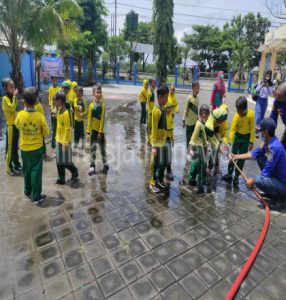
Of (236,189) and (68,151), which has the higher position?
(68,151)

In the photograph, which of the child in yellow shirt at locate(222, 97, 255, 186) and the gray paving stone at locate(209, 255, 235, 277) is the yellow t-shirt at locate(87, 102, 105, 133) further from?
the gray paving stone at locate(209, 255, 235, 277)

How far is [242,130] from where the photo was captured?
489 centimetres

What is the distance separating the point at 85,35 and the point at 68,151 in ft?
76.8

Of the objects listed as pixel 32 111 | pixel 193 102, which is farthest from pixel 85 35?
pixel 32 111

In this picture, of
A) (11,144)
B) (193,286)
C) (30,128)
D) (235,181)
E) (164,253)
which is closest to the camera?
(193,286)

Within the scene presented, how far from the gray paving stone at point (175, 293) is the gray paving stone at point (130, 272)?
33cm

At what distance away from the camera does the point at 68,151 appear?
4.67 metres

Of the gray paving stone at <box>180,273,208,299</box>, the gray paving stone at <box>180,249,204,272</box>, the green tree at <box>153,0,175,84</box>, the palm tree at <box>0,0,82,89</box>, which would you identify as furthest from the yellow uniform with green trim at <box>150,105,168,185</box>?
the green tree at <box>153,0,175,84</box>

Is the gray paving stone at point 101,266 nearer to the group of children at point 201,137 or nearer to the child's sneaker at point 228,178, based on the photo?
the group of children at point 201,137

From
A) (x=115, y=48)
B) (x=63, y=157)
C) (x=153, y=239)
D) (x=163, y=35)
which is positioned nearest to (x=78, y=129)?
(x=63, y=157)

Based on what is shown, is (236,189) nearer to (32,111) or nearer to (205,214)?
(205,214)

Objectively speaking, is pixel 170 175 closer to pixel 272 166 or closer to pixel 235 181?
pixel 235 181

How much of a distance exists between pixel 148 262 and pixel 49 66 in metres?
21.0

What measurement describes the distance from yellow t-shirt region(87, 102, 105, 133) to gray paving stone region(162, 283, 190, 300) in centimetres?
327
